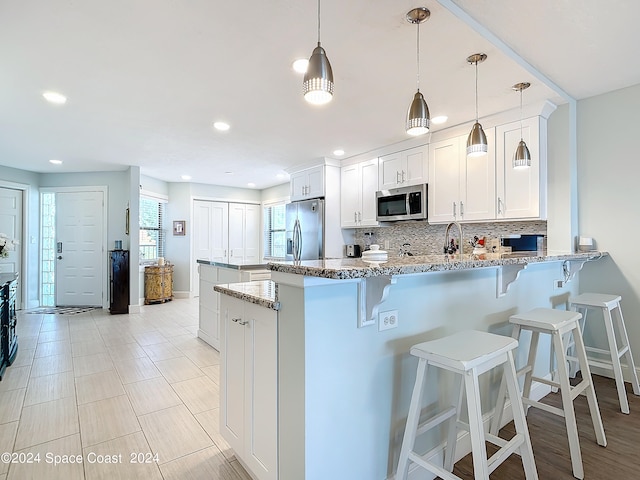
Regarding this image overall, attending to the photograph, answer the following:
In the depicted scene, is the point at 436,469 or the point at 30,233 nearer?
the point at 436,469

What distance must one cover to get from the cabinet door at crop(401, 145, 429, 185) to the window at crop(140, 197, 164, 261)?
5.10 meters

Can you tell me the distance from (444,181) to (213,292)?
116 inches

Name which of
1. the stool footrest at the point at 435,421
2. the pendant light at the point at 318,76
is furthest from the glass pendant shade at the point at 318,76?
the stool footrest at the point at 435,421

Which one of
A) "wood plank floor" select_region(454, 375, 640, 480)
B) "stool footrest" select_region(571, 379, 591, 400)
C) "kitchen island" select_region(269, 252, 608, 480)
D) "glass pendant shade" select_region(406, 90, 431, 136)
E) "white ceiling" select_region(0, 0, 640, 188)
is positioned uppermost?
"white ceiling" select_region(0, 0, 640, 188)

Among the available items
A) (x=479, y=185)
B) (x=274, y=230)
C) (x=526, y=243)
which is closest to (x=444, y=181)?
(x=479, y=185)

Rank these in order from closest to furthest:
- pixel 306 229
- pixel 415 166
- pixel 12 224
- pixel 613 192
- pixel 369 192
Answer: pixel 613 192
pixel 415 166
pixel 369 192
pixel 306 229
pixel 12 224

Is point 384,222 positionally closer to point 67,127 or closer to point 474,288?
point 474,288

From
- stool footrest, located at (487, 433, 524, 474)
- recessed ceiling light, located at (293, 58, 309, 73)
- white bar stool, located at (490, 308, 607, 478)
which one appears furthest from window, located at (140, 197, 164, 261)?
stool footrest, located at (487, 433, 524, 474)

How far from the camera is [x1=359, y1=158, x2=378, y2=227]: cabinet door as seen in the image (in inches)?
183

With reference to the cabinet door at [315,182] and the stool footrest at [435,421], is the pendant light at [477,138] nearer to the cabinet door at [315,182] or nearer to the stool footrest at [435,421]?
the stool footrest at [435,421]

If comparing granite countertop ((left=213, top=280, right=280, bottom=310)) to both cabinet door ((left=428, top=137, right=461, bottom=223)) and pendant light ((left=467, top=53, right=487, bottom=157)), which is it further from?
cabinet door ((left=428, top=137, right=461, bottom=223))

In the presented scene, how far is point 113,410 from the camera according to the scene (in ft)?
7.87

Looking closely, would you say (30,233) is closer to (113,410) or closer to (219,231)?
(219,231)

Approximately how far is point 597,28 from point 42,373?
16.5 ft
